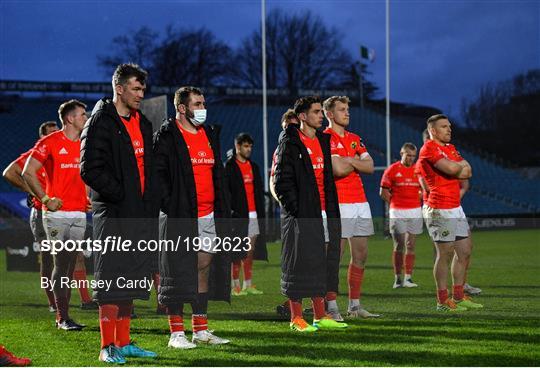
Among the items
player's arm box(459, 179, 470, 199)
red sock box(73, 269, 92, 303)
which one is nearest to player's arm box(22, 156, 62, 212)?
red sock box(73, 269, 92, 303)

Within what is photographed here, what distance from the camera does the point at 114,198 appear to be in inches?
233

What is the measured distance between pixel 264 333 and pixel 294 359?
1410 millimetres

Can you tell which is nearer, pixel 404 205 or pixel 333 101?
pixel 333 101

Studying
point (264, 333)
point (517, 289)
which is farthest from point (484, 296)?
point (264, 333)

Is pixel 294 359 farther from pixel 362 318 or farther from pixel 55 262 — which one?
pixel 55 262

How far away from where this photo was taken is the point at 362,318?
847 centimetres

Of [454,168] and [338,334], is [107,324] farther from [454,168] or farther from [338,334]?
[454,168]

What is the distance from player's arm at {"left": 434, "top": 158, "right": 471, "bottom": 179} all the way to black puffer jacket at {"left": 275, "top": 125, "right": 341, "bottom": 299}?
6.45ft

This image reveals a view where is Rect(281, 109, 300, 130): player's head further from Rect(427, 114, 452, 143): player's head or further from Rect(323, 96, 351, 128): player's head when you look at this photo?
Rect(427, 114, 452, 143): player's head

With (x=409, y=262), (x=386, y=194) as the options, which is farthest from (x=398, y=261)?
(x=386, y=194)

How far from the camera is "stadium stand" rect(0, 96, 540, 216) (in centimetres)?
3844

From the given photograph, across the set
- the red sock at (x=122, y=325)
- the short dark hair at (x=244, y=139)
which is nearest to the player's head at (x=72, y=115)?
the red sock at (x=122, y=325)

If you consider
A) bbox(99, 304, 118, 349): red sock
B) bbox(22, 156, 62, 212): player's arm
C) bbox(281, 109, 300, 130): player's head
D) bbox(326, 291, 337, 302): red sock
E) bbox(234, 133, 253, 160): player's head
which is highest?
bbox(281, 109, 300, 130): player's head

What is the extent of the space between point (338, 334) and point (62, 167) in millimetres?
3185
